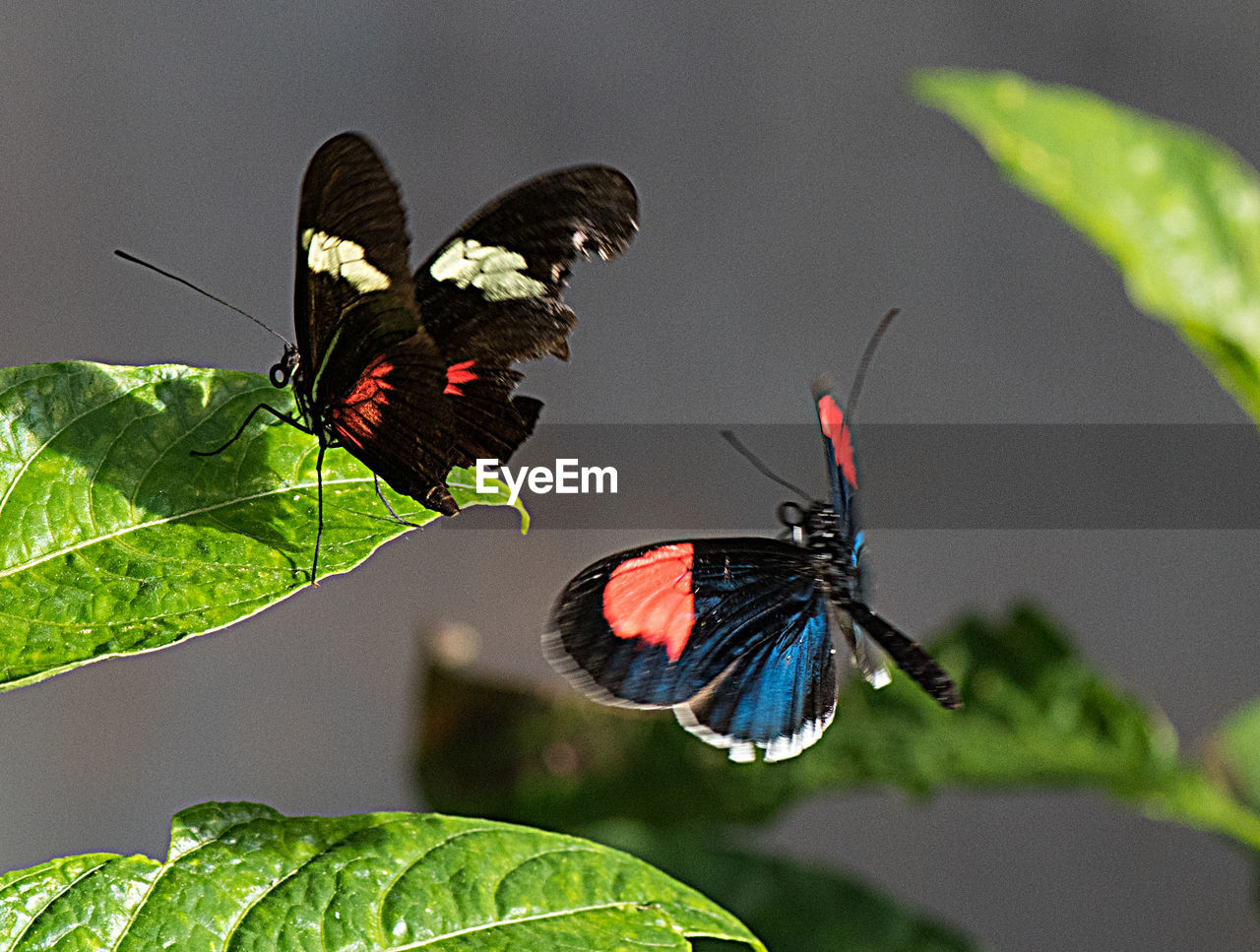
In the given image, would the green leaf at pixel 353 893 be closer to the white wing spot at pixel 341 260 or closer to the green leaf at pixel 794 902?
the white wing spot at pixel 341 260

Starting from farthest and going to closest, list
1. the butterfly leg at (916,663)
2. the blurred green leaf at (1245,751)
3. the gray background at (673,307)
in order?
1. the gray background at (673,307)
2. the blurred green leaf at (1245,751)
3. the butterfly leg at (916,663)

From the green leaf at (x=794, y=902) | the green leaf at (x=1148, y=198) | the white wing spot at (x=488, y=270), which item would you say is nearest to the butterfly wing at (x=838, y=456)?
the white wing spot at (x=488, y=270)

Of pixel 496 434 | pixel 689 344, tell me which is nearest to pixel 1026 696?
pixel 496 434

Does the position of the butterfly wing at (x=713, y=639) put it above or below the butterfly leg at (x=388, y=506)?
below

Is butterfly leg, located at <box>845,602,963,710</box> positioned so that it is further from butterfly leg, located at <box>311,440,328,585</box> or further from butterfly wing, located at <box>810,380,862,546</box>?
butterfly leg, located at <box>311,440,328,585</box>

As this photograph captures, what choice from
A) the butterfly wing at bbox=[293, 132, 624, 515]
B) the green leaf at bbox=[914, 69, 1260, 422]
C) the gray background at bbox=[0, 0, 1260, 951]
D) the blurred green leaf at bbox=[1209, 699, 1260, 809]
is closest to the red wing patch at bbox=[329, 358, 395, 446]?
the butterfly wing at bbox=[293, 132, 624, 515]

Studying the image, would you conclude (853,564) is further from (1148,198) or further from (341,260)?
(1148,198)

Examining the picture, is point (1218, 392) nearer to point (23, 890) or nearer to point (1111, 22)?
point (1111, 22)

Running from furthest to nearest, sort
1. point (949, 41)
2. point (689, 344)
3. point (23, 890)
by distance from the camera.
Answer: point (949, 41)
point (689, 344)
point (23, 890)

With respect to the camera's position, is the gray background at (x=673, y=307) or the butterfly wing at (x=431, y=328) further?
the gray background at (x=673, y=307)
